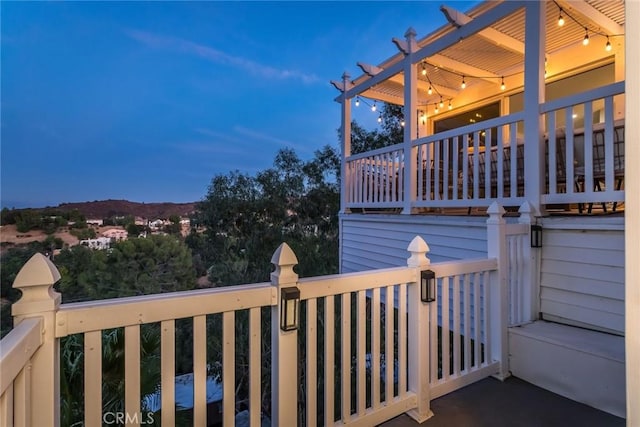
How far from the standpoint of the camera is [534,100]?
10.5 ft

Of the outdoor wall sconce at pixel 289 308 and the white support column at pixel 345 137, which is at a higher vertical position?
the white support column at pixel 345 137

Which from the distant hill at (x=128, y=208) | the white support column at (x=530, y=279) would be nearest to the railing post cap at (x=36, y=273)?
the white support column at (x=530, y=279)

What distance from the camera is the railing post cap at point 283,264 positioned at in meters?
1.56

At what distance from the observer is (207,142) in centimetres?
1388

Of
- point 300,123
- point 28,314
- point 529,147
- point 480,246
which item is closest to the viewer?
point 28,314

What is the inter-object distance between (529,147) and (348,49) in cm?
967

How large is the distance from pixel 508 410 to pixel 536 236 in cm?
149

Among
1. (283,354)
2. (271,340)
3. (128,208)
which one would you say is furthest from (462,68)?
(128,208)

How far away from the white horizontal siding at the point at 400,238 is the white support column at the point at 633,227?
2.80 m

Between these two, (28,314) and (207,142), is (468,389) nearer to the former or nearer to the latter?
(28,314)

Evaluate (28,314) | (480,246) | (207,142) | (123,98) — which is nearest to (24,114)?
(123,98)

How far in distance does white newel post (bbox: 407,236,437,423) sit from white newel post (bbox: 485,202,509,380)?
83 cm

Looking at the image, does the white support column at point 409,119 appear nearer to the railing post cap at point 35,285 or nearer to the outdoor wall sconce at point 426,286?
the outdoor wall sconce at point 426,286

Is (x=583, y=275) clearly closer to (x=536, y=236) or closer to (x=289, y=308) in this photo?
(x=536, y=236)
